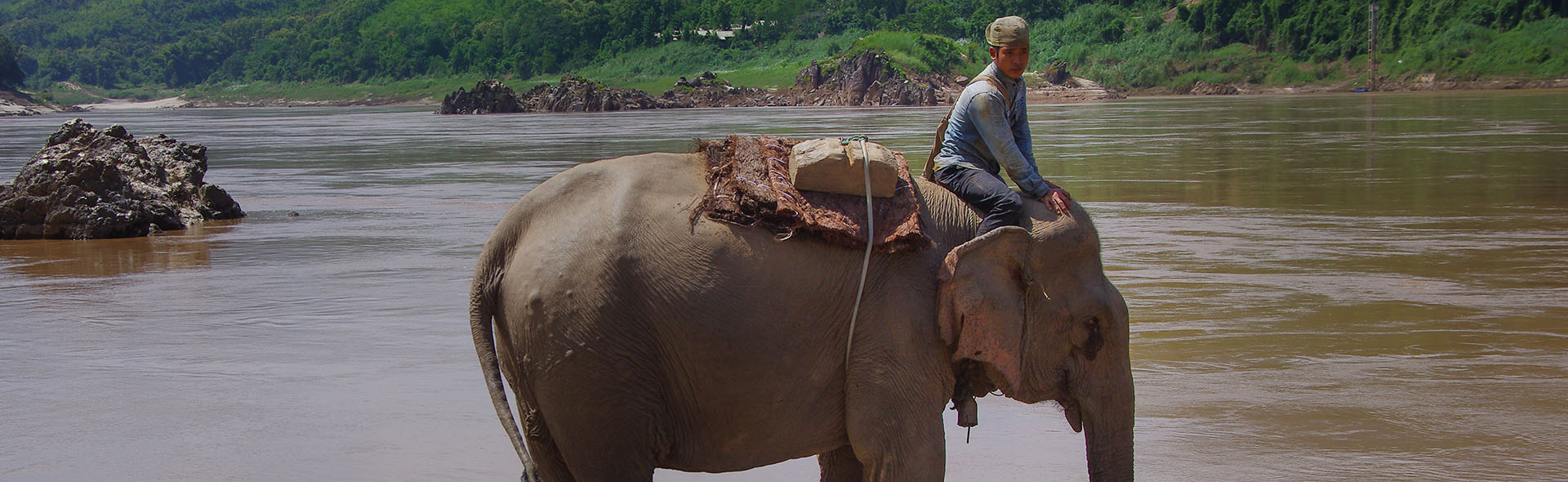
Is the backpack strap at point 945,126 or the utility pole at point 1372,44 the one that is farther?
the utility pole at point 1372,44

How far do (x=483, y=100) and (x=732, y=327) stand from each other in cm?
7665

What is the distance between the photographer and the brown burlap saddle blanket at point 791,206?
13.9 ft

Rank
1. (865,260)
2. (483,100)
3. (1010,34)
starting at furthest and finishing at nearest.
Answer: (483,100)
(1010,34)
(865,260)

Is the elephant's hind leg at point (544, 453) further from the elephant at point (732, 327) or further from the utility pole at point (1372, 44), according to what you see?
the utility pole at point (1372, 44)

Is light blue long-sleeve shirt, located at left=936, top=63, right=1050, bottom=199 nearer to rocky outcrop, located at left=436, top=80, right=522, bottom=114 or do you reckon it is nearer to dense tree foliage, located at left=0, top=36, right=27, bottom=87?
rocky outcrop, located at left=436, top=80, right=522, bottom=114

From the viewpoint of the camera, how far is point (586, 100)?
7631cm

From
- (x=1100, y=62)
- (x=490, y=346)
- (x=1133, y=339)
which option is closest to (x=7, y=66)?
(x=1100, y=62)

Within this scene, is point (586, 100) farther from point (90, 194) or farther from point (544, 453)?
point (544, 453)

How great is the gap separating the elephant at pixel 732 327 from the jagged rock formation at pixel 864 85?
70.9 m

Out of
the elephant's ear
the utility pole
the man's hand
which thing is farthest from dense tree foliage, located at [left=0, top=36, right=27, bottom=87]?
the elephant's ear

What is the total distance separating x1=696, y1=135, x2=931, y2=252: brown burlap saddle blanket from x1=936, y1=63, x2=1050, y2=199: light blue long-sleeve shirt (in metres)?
0.37

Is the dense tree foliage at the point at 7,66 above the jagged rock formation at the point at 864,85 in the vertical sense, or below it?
above

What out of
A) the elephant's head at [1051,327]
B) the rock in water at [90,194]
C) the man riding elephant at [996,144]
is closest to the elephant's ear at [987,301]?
the elephant's head at [1051,327]

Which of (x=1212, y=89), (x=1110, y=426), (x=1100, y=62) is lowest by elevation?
(x=1110, y=426)
